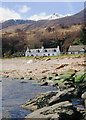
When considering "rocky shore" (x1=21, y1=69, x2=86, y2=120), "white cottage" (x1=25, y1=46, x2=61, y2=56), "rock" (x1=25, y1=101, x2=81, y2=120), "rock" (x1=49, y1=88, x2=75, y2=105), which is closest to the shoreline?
"rocky shore" (x1=21, y1=69, x2=86, y2=120)

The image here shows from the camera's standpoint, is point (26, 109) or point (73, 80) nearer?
point (26, 109)

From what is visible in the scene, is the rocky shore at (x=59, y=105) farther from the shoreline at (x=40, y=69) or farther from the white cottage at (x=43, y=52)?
the white cottage at (x=43, y=52)

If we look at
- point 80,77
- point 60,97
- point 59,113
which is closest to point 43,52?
point 80,77

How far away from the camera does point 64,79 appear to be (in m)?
15.5

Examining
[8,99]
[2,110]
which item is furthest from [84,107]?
[8,99]

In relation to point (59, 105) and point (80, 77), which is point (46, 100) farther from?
point (80, 77)

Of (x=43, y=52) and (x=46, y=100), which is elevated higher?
(x=43, y=52)

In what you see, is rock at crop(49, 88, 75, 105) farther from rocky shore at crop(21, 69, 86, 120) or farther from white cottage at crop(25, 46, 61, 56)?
white cottage at crop(25, 46, 61, 56)

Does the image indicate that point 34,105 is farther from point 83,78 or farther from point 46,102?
point 83,78

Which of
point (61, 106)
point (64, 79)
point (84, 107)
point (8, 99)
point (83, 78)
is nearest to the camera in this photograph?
point (61, 106)

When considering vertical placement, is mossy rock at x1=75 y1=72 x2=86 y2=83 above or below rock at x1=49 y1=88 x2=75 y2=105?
above

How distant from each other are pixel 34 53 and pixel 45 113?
245 ft

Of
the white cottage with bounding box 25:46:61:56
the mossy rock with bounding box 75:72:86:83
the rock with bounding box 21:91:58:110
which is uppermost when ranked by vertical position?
the white cottage with bounding box 25:46:61:56

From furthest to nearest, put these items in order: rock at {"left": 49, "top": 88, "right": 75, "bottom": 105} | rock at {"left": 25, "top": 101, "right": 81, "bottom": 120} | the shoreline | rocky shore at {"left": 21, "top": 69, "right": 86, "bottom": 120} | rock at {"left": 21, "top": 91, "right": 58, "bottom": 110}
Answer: the shoreline, rock at {"left": 49, "top": 88, "right": 75, "bottom": 105}, rock at {"left": 21, "top": 91, "right": 58, "bottom": 110}, rocky shore at {"left": 21, "top": 69, "right": 86, "bottom": 120}, rock at {"left": 25, "top": 101, "right": 81, "bottom": 120}
